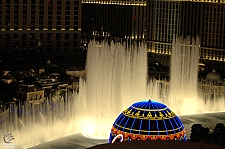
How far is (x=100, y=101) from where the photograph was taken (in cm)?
2620

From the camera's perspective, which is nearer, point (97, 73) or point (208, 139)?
point (208, 139)

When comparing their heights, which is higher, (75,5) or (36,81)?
(75,5)

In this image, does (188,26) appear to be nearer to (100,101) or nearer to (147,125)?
(100,101)

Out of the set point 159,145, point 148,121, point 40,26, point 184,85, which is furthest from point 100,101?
point 40,26

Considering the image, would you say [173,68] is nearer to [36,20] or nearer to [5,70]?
[5,70]

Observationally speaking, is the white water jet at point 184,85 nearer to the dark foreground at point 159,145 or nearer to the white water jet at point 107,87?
A: the white water jet at point 107,87

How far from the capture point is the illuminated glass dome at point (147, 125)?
633 inches

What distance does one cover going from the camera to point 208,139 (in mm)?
21141

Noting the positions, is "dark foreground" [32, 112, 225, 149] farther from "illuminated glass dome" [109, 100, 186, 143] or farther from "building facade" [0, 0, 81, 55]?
"building facade" [0, 0, 81, 55]

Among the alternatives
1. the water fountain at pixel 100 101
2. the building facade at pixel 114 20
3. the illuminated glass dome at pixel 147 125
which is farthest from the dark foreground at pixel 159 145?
the building facade at pixel 114 20

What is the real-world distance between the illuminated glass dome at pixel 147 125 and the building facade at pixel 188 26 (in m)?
32.8

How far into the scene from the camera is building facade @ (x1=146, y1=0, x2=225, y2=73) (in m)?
49.7

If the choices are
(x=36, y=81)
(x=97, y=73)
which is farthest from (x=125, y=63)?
(x=36, y=81)

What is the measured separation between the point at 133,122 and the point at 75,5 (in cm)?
3951
